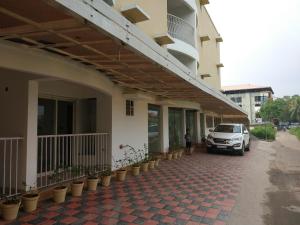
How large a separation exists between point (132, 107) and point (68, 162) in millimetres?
3510

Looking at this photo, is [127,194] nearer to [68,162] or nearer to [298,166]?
[68,162]

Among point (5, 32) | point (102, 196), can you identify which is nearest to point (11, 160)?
point (102, 196)

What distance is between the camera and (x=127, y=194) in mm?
6617

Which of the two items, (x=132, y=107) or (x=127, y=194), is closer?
(x=127, y=194)

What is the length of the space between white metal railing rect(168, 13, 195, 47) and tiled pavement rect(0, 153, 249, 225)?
31.4ft

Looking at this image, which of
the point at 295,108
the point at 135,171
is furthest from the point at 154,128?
the point at 295,108

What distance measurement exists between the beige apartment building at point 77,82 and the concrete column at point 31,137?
2 centimetres

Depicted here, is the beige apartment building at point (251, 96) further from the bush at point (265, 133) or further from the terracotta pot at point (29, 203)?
the terracotta pot at point (29, 203)

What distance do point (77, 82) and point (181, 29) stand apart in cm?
1101

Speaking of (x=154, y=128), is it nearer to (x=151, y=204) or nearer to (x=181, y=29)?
(x=181, y=29)

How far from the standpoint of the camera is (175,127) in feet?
55.7

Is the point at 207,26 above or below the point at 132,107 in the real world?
above

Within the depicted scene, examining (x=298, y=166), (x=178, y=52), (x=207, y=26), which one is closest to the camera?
(x=298, y=166)

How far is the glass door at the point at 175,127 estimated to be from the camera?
16188mm
